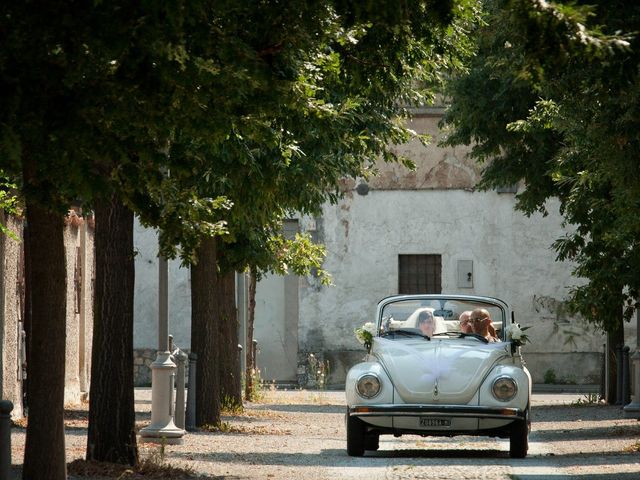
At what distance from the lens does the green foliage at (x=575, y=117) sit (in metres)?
7.34

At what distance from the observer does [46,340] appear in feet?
34.9

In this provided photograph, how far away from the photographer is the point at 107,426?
536 inches

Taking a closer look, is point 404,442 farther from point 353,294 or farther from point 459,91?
point 353,294

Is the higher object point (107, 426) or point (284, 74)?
point (284, 74)

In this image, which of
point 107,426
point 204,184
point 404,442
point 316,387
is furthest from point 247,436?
point 316,387

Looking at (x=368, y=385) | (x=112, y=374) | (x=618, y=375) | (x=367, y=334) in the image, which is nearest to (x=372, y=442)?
(x=367, y=334)

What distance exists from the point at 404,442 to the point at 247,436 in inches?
88.4

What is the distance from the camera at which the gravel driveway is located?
44.6 feet

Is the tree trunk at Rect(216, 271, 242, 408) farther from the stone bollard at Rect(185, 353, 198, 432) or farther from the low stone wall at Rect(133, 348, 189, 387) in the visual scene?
the low stone wall at Rect(133, 348, 189, 387)

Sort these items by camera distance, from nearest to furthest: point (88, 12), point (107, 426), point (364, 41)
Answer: point (88, 12) < point (364, 41) < point (107, 426)

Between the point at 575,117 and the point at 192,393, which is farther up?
the point at 575,117

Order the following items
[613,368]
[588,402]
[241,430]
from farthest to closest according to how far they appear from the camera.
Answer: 1. [588,402]
2. [613,368]
3. [241,430]

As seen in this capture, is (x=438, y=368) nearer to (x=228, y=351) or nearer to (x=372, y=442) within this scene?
(x=372, y=442)

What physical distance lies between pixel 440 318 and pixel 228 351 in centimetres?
799
